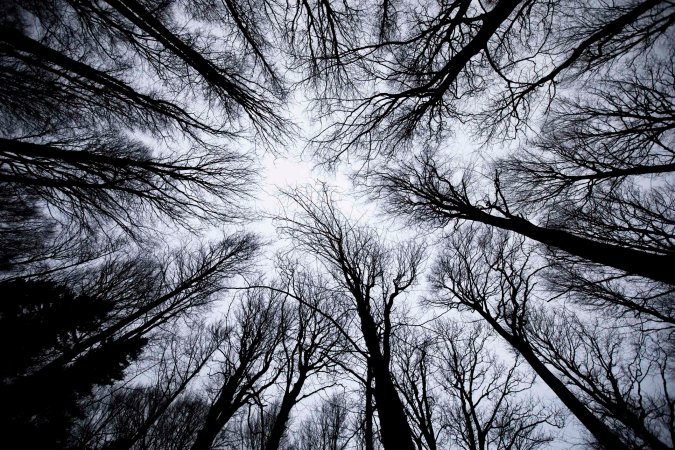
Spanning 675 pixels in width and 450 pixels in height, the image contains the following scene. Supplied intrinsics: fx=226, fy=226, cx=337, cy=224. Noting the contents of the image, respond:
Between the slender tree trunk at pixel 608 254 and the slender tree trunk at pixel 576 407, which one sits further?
the slender tree trunk at pixel 576 407

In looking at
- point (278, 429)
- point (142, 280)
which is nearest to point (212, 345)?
point (142, 280)

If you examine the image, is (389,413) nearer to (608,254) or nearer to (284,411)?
(608,254)

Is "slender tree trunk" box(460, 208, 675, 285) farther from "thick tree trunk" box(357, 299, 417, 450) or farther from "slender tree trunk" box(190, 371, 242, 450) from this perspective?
"slender tree trunk" box(190, 371, 242, 450)

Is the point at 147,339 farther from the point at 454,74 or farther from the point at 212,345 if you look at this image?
the point at 454,74

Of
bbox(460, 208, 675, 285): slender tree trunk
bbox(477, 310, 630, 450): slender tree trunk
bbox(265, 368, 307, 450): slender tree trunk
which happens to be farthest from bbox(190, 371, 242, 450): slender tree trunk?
bbox(460, 208, 675, 285): slender tree trunk

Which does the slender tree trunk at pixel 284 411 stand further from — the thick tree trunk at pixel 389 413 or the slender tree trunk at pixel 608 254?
the slender tree trunk at pixel 608 254

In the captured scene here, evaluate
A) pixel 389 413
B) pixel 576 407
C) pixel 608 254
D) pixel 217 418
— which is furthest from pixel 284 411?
pixel 608 254

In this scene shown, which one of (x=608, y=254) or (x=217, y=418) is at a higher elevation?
(x=608, y=254)

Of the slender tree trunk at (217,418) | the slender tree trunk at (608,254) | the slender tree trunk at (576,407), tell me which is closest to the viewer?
the slender tree trunk at (608,254)

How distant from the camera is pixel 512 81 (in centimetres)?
414

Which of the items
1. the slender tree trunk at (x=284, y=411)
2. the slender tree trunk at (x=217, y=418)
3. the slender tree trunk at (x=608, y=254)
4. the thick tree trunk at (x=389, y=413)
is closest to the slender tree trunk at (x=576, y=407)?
the slender tree trunk at (x=608, y=254)

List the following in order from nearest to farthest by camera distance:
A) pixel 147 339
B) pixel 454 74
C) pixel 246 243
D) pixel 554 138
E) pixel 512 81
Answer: pixel 454 74
pixel 512 81
pixel 554 138
pixel 147 339
pixel 246 243

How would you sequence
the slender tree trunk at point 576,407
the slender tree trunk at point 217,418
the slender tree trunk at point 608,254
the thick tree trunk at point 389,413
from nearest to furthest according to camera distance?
the slender tree trunk at point 608,254
the thick tree trunk at point 389,413
the slender tree trunk at point 576,407
the slender tree trunk at point 217,418

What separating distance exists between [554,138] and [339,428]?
55.8 feet
